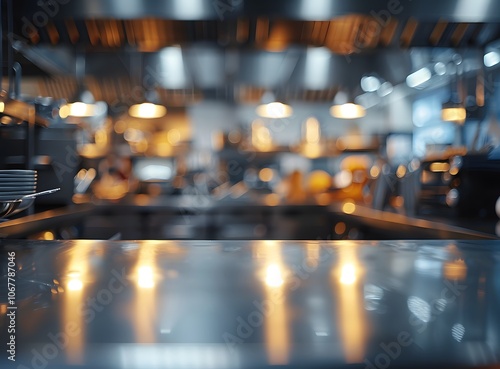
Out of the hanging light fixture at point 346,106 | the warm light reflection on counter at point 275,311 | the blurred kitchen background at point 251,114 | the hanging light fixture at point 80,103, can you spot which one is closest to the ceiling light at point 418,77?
the blurred kitchen background at point 251,114

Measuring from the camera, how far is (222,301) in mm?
439

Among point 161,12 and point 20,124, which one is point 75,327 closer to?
point 161,12

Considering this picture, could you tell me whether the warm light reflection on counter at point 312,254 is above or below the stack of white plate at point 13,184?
below

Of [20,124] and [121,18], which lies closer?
[121,18]

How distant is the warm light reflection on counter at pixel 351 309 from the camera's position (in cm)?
32

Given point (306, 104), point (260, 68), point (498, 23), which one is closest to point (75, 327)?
point (498, 23)

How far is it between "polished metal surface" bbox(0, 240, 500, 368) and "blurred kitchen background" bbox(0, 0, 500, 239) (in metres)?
0.74

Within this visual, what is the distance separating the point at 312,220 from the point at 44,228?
6.87 feet

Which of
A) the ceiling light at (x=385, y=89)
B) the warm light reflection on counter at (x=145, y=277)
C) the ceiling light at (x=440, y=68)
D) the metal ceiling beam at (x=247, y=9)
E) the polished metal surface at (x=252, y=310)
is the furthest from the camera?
the ceiling light at (x=385, y=89)

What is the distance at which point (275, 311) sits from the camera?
0.41m

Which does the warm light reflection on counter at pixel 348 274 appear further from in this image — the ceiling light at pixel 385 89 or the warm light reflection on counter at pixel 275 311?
the ceiling light at pixel 385 89

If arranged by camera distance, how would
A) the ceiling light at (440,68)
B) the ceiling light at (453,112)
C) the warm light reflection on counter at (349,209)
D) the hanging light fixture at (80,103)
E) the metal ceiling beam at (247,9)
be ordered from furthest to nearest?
the ceiling light at (440,68), the hanging light fixture at (80,103), the ceiling light at (453,112), the warm light reflection on counter at (349,209), the metal ceiling beam at (247,9)

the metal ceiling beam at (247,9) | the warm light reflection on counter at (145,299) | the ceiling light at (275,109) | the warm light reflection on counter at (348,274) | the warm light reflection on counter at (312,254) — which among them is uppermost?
the ceiling light at (275,109)

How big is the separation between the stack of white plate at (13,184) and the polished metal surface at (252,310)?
106mm
